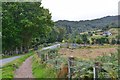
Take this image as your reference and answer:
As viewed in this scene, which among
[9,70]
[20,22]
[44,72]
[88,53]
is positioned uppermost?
[20,22]

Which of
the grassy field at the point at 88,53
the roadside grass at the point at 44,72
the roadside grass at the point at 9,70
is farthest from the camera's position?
the grassy field at the point at 88,53

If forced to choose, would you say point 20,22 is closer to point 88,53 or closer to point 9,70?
point 88,53

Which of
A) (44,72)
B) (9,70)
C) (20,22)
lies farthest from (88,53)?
(20,22)

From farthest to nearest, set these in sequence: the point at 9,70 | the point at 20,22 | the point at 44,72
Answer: the point at 20,22 → the point at 9,70 → the point at 44,72

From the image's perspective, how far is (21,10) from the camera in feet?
153

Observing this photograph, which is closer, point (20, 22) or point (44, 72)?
point (44, 72)

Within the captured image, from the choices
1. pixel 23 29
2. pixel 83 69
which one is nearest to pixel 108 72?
pixel 83 69

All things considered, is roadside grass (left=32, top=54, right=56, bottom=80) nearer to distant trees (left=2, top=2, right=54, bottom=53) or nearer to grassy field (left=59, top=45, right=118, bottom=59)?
grassy field (left=59, top=45, right=118, bottom=59)

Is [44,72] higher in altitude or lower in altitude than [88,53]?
lower

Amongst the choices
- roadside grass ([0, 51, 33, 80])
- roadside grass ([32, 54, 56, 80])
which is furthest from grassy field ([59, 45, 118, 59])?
roadside grass ([0, 51, 33, 80])

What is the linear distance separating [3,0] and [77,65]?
33794 millimetres

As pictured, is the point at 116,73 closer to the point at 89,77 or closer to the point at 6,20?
the point at 89,77

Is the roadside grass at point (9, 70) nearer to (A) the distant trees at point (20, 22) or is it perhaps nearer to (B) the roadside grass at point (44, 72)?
(B) the roadside grass at point (44, 72)

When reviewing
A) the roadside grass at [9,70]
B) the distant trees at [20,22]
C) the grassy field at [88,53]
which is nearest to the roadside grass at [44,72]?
the roadside grass at [9,70]
